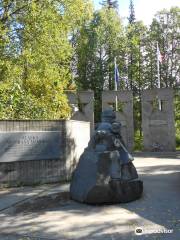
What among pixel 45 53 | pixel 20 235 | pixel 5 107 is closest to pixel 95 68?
pixel 45 53

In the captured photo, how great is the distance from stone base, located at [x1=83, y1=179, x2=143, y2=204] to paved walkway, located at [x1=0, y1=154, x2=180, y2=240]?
0.55 feet

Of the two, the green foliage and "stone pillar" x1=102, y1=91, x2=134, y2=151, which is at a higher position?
the green foliage

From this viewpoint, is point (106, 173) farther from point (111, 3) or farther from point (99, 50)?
point (111, 3)

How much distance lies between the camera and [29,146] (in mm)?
12273

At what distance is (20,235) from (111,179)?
285 cm

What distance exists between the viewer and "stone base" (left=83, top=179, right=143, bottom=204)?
29.5 ft

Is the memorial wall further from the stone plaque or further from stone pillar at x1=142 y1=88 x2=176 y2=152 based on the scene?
stone pillar at x1=142 y1=88 x2=176 y2=152

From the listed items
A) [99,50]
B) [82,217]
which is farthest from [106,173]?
[99,50]

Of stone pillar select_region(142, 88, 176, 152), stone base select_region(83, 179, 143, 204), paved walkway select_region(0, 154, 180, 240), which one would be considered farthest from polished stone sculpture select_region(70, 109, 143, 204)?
stone pillar select_region(142, 88, 176, 152)

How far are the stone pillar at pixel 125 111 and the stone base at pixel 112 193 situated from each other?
756 inches

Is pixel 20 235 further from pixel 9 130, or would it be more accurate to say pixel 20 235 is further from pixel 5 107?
pixel 5 107

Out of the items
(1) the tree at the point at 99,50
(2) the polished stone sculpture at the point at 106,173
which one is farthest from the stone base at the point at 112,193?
(1) the tree at the point at 99,50

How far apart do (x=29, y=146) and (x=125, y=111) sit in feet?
58.3

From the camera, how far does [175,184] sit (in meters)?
11.5
